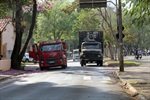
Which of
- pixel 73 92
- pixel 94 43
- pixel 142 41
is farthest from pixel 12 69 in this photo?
pixel 142 41

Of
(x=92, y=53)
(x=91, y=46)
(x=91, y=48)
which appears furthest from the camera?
(x=91, y=46)

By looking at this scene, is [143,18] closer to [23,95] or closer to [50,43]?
[23,95]

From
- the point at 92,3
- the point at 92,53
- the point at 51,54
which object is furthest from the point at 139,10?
the point at 92,53

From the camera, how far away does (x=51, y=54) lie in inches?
1389

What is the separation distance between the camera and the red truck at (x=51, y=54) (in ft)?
116

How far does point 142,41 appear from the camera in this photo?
109 m

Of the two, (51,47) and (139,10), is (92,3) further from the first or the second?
(139,10)

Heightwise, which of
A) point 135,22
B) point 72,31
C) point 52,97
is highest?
point 72,31

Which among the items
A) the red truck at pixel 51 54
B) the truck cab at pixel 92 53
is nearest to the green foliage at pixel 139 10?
the red truck at pixel 51 54

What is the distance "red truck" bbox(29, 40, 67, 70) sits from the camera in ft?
116

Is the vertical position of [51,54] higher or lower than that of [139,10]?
lower

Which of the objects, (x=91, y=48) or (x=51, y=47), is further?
(x=91, y=48)

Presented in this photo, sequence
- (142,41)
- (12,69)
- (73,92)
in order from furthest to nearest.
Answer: (142,41)
(12,69)
(73,92)

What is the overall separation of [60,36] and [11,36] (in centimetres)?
2795
